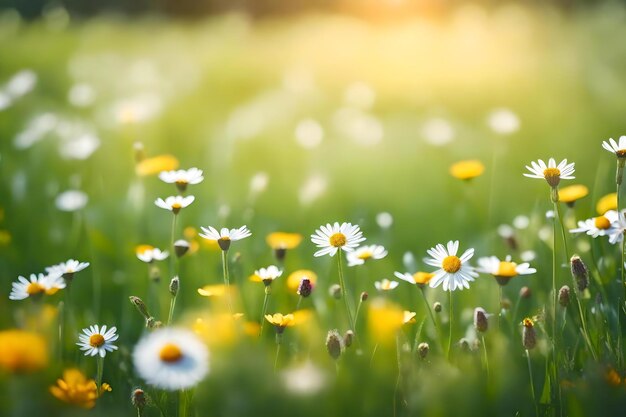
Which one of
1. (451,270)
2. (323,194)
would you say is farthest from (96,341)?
(323,194)

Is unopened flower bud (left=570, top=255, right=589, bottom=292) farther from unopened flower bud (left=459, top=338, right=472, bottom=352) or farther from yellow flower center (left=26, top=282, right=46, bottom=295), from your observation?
yellow flower center (left=26, top=282, right=46, bottom=295)

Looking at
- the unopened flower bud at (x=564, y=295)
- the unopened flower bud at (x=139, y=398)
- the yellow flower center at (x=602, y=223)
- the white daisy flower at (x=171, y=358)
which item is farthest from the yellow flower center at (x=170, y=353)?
the yellow flower center at (x=602, y=223)

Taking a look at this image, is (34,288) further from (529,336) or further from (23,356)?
(529,336)

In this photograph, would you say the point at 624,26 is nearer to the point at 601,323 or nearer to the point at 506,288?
the point at 506,288

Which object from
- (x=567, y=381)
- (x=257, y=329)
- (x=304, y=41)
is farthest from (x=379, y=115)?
(x=567, y=381)

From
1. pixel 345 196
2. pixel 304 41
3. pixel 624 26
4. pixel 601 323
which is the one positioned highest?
pixel 304 41

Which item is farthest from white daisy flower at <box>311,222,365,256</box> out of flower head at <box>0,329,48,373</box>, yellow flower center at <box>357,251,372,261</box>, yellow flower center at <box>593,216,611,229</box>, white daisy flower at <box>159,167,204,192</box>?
flower head at <box>0,329,48,373</box>
